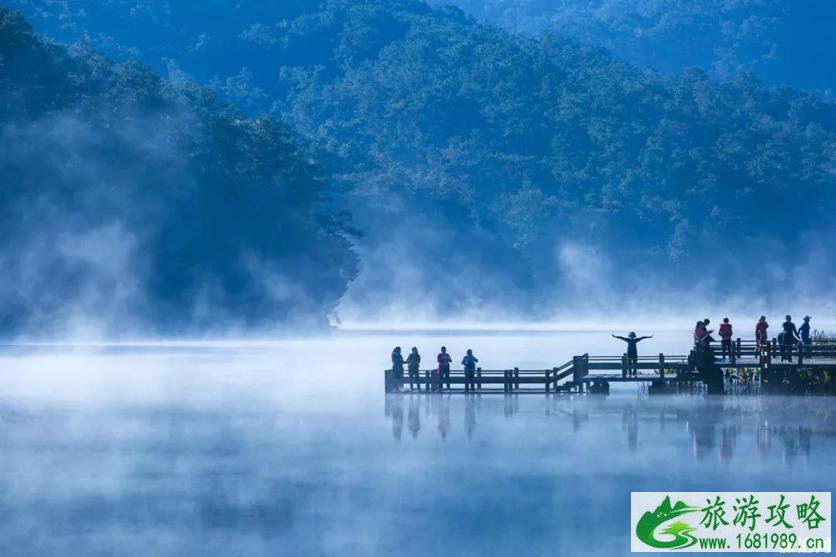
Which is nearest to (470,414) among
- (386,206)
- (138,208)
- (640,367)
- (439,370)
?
(439,370)

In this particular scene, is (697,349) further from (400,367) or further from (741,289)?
(741,289)

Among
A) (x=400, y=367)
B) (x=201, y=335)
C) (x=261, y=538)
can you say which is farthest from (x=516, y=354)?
(x=261, y=538)

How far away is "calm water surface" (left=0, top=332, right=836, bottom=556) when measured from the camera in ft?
88.6

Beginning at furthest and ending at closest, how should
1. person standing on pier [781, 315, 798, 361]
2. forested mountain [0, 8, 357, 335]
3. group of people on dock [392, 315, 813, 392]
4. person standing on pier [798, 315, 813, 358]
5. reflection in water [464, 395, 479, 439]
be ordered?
1. forested mountain [0, 8, 357, 335]
2. group of people on dock [392, 315, 813, 392]
3. person standing on pier [798, 315, 813, 358]
4. person standing on pier [781, 315, 798, 361]
5. reflection in water [464, 395, 479, 439]

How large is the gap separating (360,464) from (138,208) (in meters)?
70.8

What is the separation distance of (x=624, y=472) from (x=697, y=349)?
61.6 feet

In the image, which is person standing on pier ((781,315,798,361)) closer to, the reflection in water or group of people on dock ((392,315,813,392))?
group of people on dock ((392,315,813,392))

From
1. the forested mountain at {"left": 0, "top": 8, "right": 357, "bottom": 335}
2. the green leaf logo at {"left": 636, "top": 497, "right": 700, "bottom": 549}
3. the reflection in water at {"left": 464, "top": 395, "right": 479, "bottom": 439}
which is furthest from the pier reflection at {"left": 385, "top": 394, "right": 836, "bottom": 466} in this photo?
the forested mountain at {"left": 0, "top": 8, "right": 357, "bottom": 335}

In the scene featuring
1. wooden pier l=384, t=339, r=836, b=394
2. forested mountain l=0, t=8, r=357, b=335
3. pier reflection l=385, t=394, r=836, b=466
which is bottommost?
pier reflection l=385, t=394, r=836, b=466

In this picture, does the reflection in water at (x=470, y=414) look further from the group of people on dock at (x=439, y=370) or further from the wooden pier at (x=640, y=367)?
the group of people on dock at (x=439, y=370)

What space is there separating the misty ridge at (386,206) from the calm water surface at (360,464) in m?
43.0

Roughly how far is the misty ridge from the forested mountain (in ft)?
0.52

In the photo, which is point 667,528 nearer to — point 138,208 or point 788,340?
point 788,340

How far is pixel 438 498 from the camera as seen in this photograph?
99.5 ft
